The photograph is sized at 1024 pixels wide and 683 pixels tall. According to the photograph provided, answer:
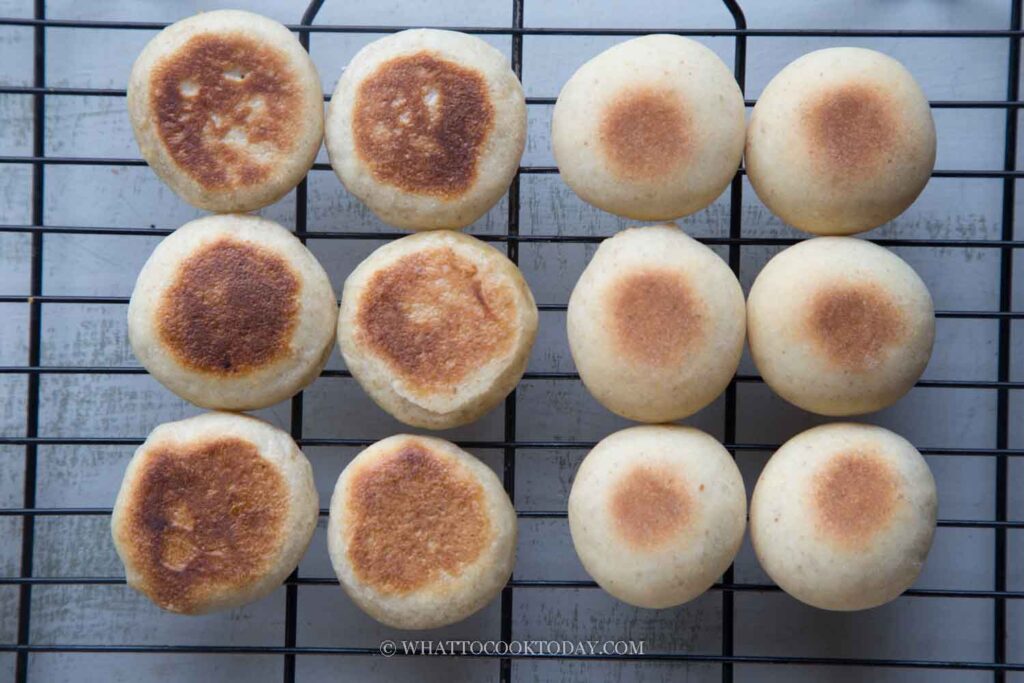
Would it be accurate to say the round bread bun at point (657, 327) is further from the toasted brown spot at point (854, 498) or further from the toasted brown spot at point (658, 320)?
the toasted brown spot at point (854, 498)

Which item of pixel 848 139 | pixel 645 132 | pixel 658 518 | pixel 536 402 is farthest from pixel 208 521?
pixel 848 139

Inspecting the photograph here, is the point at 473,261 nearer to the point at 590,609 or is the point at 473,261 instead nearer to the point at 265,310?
the point at 265,310

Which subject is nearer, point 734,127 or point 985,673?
point 734,127

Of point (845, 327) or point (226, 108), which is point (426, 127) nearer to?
point (226, 108)

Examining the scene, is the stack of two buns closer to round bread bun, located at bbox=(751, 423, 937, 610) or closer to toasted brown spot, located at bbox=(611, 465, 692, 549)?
toasted brown spot, located at bbox=(611, 465, 692, 549)

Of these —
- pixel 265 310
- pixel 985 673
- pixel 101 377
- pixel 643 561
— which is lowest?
pixel 985 673

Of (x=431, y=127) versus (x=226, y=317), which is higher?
(x=431, y=127)

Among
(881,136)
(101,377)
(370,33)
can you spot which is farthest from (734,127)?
(101,377)

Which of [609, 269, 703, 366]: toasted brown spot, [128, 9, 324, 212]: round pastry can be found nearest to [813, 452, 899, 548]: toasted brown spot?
[609, 269, 703, 366]: toasted brown spot
